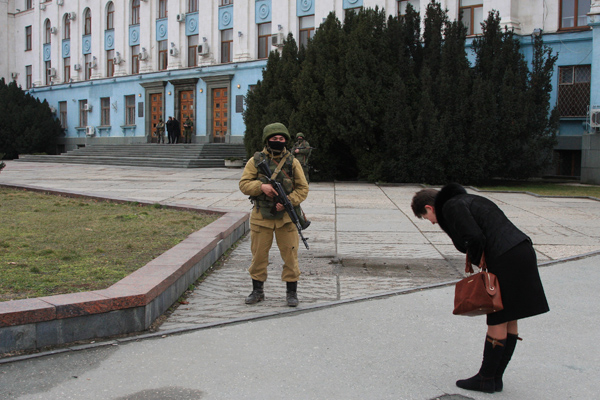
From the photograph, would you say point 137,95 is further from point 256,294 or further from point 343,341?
→ point 343,341

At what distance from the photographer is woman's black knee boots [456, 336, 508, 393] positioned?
12.7 ft

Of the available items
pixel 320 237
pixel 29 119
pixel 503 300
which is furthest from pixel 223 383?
pixel 29 119

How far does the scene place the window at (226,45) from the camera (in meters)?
34.9

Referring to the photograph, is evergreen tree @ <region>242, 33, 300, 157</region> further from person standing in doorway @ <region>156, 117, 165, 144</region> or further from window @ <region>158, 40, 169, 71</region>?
window @ <region>158, 40, 169, 71</region>

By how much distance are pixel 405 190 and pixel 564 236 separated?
8740 mm

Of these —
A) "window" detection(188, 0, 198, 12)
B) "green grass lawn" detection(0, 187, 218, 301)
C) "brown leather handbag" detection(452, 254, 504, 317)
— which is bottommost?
"green grass lawn" detection(0, 187, 218, 301)

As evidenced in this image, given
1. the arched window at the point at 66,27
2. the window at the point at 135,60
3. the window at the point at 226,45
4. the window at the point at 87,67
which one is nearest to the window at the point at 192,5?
the window at the point at 226,45

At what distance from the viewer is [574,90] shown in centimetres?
2409

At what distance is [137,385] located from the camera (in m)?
3.95

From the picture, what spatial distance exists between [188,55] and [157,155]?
296 inches

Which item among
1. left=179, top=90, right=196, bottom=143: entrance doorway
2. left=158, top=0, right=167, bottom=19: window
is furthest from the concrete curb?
left=158, top=0, right=167, bottom=19: window

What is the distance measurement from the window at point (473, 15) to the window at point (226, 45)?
13.6 metres

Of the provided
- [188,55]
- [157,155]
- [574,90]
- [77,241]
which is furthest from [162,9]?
[77,241]

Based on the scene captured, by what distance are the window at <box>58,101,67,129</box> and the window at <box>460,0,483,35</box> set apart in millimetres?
29836
